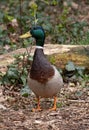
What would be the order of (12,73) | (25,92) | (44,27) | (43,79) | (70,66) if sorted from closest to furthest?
1. (43,79)
2. (25,92)
3. (12,73)
4. (70,66)
5. (44,27)

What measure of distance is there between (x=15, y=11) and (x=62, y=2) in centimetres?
119

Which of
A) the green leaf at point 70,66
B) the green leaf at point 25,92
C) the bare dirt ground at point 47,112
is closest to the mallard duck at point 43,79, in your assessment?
the bare dirt ground at point 47,112

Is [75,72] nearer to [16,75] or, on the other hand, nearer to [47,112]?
[16,75]

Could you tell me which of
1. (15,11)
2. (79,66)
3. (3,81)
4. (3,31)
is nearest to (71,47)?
(79,66)

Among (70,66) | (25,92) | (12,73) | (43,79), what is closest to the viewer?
(43,79)

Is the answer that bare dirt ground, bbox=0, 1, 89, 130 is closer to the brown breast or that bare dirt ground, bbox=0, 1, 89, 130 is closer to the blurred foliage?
the brown breast

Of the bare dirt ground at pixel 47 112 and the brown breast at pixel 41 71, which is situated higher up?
the brown breast at pixel 41 71

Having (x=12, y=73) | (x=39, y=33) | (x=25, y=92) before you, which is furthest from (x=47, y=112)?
(x=12, y=73)

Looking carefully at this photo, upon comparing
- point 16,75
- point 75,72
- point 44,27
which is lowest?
point 44,27

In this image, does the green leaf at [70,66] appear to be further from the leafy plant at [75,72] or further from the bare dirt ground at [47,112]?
the bare dirt ground at [47,112]

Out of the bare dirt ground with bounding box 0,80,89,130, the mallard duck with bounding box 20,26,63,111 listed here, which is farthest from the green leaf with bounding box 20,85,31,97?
the mallard duck with bounding box 20,26,63,111

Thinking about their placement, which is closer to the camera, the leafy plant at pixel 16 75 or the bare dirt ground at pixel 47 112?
the bare dirt ground at pixel 47 112

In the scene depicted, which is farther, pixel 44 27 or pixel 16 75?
pixel 44 27

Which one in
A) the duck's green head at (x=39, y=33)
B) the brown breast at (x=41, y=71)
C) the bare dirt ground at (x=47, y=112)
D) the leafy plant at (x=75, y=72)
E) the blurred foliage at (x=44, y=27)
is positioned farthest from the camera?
the blurred foliage at (x=44, y=27)
